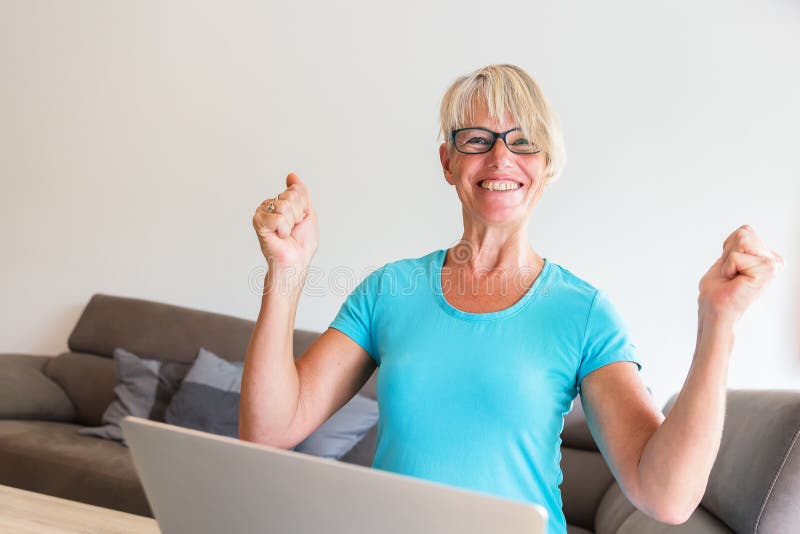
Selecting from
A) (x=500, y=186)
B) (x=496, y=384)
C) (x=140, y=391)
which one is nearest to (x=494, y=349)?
(x=496, y=384)

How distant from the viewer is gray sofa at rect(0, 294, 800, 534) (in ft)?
5.16

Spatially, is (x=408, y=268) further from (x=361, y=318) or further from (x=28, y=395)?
(x=28, y=395)

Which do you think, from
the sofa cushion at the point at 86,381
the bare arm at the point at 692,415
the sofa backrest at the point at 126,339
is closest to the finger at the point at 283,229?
the bare arm at the point at 692,415

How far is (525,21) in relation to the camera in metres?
3.15

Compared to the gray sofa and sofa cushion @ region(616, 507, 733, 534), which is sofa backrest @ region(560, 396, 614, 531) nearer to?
the gray sofa

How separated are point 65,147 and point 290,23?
129 cm

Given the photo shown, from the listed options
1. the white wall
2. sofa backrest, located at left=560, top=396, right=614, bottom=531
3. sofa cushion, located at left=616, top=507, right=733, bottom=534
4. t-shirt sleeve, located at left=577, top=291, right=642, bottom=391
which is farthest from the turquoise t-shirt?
the white wall

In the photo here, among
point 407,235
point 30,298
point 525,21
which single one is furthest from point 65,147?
point 525,21

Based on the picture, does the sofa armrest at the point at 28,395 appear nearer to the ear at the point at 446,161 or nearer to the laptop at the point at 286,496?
the ear at the point at 446,161

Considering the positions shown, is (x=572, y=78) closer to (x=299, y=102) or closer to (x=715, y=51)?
(x=715, y=51)

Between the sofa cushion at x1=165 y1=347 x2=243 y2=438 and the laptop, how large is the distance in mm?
2104

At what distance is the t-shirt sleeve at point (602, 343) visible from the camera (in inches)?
47.2

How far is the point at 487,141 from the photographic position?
4.53 feet

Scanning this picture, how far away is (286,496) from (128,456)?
2335 mm
